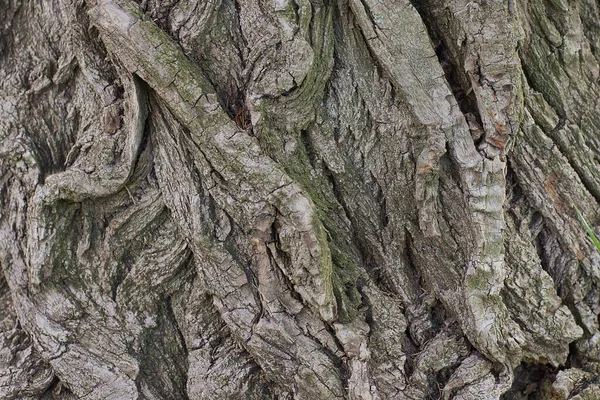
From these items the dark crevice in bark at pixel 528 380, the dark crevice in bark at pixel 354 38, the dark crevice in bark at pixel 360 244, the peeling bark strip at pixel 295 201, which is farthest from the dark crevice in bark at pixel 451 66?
the dark crevice in bark at pixel 528 380

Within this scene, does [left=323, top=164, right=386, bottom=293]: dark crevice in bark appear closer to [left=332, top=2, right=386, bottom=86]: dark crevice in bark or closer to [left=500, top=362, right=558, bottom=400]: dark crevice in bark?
[left=332, top=2, right=386, bottom=86]: dark crevice in bark

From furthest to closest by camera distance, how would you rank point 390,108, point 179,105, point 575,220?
point 575,220, point 390,108, point 179,105

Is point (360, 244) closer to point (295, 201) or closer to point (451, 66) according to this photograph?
point (295, 201)

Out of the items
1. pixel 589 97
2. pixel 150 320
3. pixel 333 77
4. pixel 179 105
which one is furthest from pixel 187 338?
pixel 589 97

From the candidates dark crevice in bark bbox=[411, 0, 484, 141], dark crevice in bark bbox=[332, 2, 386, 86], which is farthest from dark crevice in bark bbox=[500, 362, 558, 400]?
dark crevice in bark bbox=[332, 2, 386, 86]

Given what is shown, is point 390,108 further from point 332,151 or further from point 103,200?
point 103,200

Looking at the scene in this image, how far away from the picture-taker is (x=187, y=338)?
2.17 meters

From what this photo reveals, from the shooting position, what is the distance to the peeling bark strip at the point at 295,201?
1.98 metres

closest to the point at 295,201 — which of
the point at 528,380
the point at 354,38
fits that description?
the point at 354,38

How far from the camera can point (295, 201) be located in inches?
76.5

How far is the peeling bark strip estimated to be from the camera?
1983 mm

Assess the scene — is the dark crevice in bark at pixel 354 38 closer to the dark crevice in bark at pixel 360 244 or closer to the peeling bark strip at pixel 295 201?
the peeling bark strip at pixel 295 201

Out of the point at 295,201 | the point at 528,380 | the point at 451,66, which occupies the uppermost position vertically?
the point at 451,66

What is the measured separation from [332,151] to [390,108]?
269 mm
